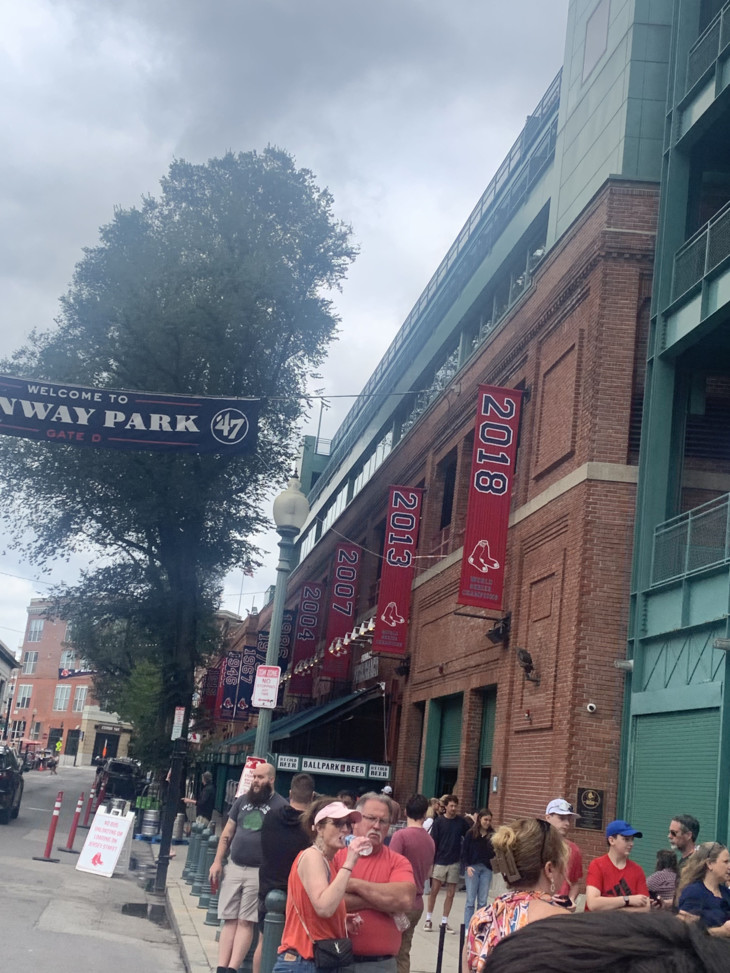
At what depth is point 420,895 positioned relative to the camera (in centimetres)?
891

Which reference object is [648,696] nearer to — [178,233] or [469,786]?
[469,786]

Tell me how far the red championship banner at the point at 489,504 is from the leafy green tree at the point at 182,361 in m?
14.9

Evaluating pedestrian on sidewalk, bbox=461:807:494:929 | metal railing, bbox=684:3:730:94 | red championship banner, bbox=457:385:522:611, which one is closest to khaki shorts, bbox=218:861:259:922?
pedestrian on sidewalk, bbox=461:807:494:929

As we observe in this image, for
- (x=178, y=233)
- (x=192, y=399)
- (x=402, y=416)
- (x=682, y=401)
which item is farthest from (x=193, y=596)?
(x=682, y=401)

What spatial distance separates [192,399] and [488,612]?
7016mm

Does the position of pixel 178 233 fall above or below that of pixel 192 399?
above

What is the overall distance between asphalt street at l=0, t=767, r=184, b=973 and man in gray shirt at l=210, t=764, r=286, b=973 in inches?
68.5

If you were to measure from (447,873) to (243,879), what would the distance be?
651 centimetres

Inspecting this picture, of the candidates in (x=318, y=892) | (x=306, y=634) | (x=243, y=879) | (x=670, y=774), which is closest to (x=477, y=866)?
(x=670, y=774)

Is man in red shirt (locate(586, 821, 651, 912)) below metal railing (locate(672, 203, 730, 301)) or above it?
below

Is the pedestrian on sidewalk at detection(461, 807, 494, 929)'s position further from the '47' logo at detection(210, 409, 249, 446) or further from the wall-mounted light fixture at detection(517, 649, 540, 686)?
the '47' logo at detection(210, 409, 249, 446)

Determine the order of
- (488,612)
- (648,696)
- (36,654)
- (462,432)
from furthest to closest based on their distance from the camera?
(36,654)
(462,432)
(488,612)
(648,696)

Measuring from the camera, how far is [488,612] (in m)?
20.7

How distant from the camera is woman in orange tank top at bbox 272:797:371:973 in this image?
5.68 metres
